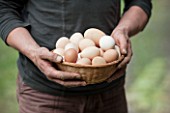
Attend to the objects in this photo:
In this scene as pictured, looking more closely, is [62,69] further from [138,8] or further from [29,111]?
[138,8]

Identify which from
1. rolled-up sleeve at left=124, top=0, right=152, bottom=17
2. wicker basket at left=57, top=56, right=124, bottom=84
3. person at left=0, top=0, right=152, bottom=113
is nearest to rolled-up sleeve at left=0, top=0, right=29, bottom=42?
person at left=0, top=0, right=152, bottom=113

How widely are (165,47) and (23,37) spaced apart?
2.67 m

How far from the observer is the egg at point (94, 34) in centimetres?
160

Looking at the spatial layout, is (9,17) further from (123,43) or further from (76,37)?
(123,43)

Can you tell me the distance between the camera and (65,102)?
66.8 inches

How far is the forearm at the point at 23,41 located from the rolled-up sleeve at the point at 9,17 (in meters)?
0.02

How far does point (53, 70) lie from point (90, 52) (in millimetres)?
134

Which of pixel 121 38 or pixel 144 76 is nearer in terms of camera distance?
pixel 121 38

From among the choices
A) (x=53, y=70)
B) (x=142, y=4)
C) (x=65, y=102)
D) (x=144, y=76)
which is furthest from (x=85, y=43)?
(x=144, y=76)

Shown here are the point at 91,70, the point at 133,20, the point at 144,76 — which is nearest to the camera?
the point at 91,70

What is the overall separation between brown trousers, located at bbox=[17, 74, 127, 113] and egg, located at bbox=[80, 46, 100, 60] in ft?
0.78

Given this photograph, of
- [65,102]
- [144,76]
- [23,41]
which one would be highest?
[23,41]

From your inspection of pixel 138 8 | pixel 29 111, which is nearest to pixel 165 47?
pixel 138 8

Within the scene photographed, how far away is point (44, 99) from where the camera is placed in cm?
171
